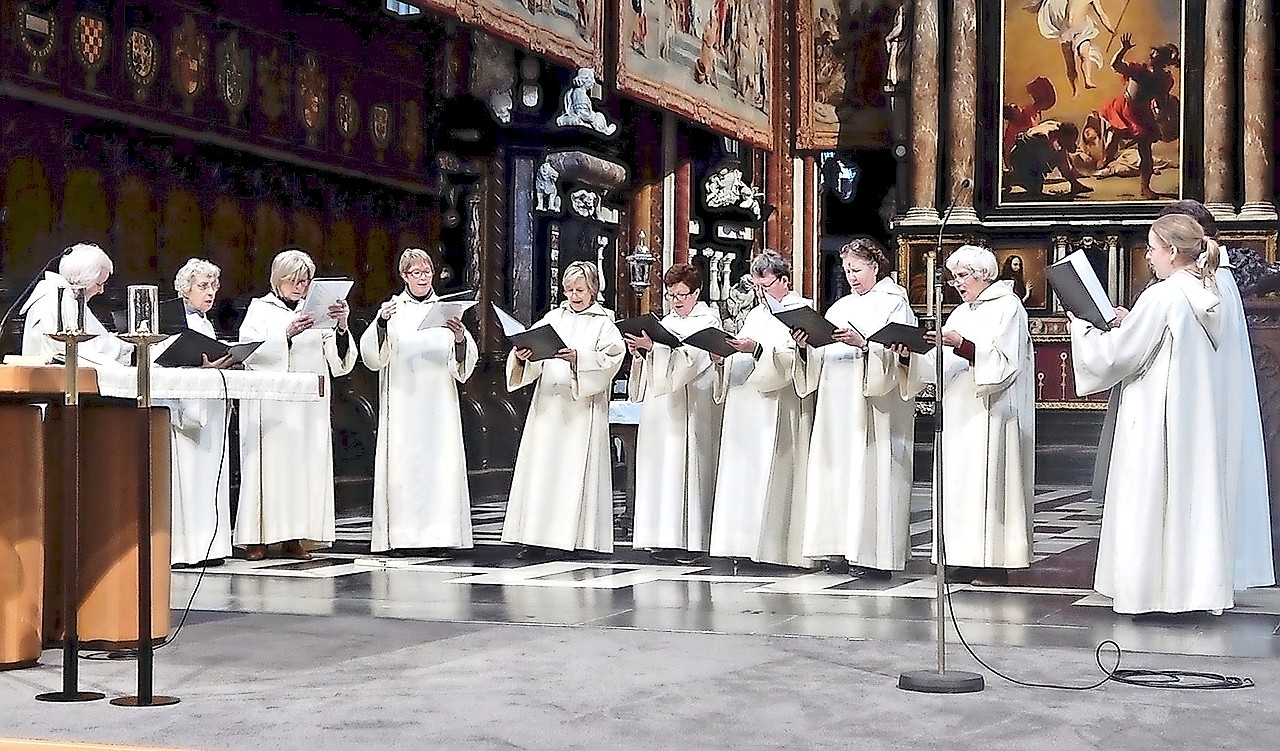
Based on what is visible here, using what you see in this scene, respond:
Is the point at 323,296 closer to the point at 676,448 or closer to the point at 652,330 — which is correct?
the point at 652,330

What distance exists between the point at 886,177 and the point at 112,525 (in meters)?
17.5

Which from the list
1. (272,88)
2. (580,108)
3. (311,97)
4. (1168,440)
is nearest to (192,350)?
(1168,440)

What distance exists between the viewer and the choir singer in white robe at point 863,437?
8.71 metres

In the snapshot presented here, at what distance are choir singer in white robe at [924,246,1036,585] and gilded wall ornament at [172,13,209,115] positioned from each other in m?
5.93

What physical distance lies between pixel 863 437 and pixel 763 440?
69 centimetres

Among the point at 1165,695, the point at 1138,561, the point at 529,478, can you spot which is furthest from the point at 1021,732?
the point at 529,478

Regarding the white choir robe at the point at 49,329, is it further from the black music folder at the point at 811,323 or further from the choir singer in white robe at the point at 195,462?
the black music folder at the point at 811,323

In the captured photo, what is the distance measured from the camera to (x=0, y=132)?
10.7 m

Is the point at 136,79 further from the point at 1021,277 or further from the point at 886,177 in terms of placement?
the point at 886,177

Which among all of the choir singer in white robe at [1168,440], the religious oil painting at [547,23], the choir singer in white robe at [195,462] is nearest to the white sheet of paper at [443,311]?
the choir singer in white robe at [195,462]

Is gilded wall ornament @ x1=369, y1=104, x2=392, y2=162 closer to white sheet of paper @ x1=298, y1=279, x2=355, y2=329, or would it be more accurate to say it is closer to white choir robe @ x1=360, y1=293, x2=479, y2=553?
white choir robe @ x1=360, y1=293, x2=479, y2=553

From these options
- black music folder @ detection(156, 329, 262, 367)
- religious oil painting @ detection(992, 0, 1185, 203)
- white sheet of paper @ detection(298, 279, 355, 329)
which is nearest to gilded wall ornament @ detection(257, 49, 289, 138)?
white sheet of paper @ detection(298, 279, 355, 329)

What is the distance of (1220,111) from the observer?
19.0m

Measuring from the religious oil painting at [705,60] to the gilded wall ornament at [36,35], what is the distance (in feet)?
16.6
